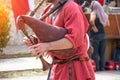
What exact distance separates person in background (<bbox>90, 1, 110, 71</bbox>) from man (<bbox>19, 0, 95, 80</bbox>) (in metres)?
5.12

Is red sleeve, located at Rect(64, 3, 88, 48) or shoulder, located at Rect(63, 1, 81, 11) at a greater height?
shoulder, located at Rect(63, 1, 81, 11)

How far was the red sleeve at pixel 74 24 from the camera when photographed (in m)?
2.71

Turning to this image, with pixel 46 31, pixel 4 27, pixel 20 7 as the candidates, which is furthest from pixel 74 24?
pixel 4 27

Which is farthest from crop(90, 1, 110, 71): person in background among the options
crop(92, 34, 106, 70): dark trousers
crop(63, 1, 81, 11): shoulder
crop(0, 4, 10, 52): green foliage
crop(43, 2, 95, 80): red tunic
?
crop(63, 1, 81, 11): shoulder

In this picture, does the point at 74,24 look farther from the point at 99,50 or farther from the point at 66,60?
the point at 99,50

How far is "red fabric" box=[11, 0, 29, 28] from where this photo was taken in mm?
5726

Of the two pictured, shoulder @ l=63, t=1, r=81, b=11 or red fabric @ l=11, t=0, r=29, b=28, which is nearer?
shoulder @ l=63, t=1, r=81, b=11

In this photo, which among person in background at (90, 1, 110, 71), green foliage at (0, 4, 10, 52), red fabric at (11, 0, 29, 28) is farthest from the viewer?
green foliage at (0, 4, 10, 52)

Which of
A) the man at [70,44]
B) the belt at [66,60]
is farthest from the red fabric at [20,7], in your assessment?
the belt at [66,60]

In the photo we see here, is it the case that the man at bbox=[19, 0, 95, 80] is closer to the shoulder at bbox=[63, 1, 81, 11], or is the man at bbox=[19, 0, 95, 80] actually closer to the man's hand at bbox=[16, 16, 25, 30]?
the shoulder at bbox=[63, 1, 81, 11]

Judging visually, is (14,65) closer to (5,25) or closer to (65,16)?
(5,25)

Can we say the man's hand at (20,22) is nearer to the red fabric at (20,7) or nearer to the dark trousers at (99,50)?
the red fabric at (20,7)

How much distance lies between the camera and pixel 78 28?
272 cm

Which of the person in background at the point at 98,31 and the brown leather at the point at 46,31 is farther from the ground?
the brown leather at the point at 46,31
